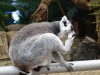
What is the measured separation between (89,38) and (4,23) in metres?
1.61

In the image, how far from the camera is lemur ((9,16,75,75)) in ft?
9.46

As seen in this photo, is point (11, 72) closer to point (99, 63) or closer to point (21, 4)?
point (99, 63)

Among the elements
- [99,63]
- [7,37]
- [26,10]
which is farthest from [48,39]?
[26,10]

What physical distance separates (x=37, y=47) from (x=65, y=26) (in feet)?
1.07

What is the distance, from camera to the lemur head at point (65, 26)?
3.04 m

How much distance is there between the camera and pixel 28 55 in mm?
2900

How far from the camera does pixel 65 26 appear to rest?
3092mm

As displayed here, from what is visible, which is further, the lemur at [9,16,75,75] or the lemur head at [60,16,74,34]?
the lemur head at [60,16,74,34]

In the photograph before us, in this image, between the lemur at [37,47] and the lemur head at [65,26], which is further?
the lemur head at [65,26]

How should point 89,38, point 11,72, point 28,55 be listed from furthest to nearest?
1. point 89,38
2. point 28,55
3. point 11,72

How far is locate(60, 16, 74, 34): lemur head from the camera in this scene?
9.97ft

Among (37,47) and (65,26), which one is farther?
(65,26)

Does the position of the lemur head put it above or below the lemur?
above

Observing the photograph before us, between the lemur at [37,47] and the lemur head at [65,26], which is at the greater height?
the lemur head at [65,26]
